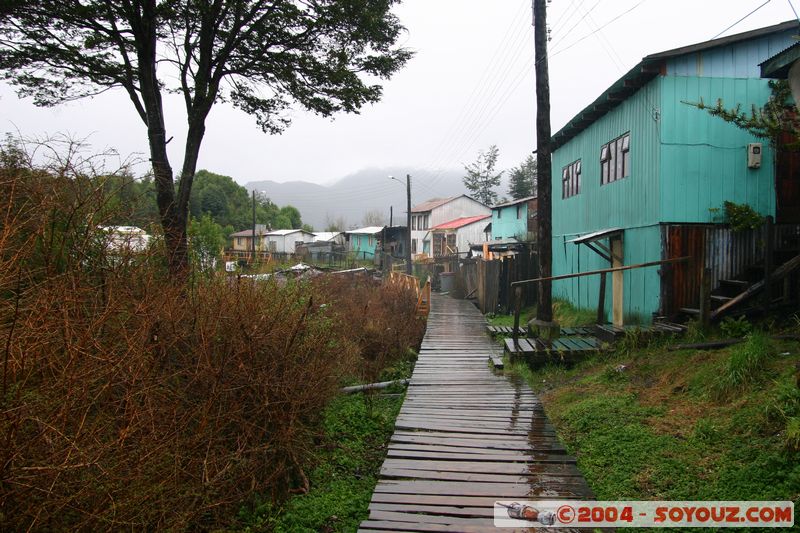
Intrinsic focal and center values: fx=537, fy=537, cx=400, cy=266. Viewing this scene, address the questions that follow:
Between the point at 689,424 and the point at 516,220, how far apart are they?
27206 millimetres

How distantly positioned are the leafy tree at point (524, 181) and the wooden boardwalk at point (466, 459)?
57.3 metres

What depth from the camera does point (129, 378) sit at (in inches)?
149

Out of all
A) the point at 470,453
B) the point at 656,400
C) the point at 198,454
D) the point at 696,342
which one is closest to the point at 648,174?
the point at 696,342

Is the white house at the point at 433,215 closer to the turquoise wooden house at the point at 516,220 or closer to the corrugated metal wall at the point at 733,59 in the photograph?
the turquoise wooden house at the point at 516,220

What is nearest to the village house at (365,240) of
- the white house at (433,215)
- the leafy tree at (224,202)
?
the white house at (433,215)

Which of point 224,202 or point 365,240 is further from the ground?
point 224,202

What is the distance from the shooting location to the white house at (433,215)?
2053 inches

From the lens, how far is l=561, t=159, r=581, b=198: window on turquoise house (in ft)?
49.7

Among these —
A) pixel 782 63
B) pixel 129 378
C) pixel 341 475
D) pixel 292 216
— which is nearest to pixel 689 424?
pixel 341 475

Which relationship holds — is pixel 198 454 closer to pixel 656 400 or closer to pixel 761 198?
pixel 656 400

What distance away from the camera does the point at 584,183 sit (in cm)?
1451

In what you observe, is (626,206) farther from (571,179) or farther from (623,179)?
(571,179)

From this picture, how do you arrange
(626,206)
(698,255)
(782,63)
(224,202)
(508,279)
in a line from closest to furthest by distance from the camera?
(782,63) → (698,255) → (626,206) → (508,279) → (224,202)

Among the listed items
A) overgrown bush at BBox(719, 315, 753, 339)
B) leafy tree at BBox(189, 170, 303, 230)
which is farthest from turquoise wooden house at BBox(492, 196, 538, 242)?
leafy tree at BBox(189, 170, 303, 230)
